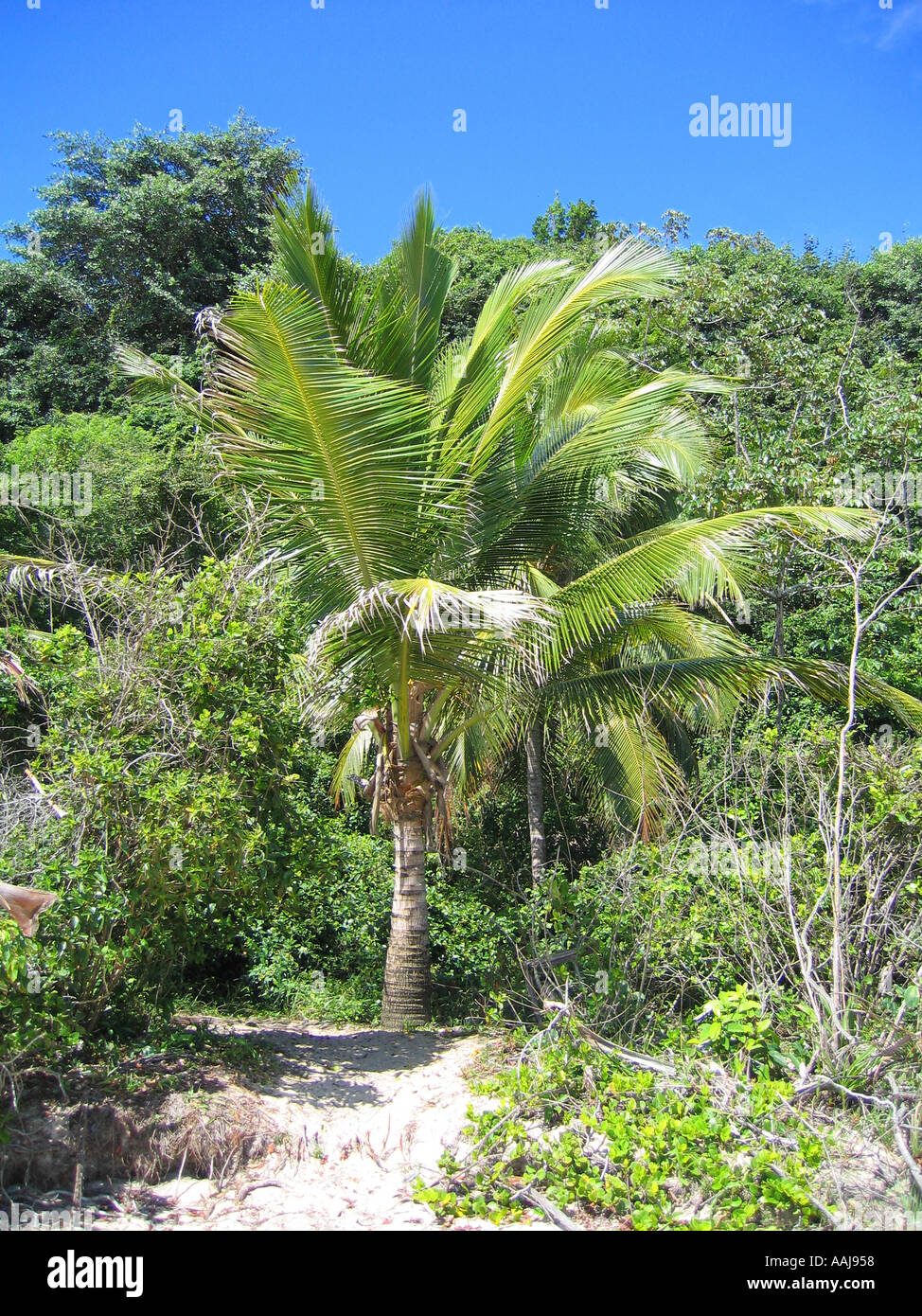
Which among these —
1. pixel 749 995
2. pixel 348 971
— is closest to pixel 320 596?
pixel 749 995

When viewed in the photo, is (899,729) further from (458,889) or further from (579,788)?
(458,889)

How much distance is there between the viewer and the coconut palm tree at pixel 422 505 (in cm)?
586

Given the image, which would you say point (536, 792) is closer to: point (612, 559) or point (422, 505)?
point (612, 559)

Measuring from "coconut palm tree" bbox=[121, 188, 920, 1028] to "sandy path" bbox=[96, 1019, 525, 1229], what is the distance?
2.53ft

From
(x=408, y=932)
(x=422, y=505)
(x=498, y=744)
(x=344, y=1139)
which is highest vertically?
(x=422, y=505)

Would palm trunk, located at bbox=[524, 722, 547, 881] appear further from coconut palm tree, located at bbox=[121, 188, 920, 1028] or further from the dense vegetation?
coconut palm tree, located at bbox=[121, 188, 920, 1028]

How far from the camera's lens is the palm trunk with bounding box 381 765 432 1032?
733 centimetres

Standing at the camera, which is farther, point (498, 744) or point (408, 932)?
point (498, 744)

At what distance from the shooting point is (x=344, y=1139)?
17.9 feet

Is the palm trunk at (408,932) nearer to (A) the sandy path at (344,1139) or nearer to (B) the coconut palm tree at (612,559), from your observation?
(A) the sandy path at (344,1139)

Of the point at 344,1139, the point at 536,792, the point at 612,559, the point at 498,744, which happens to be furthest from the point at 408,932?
Answer: the point at 612,559

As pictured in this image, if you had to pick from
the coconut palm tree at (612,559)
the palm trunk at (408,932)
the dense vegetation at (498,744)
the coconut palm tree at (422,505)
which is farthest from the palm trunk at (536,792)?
the palm trunk at (408,932)

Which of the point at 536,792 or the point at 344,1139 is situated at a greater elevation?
the point at 536,792

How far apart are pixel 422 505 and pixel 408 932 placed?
3300mm
